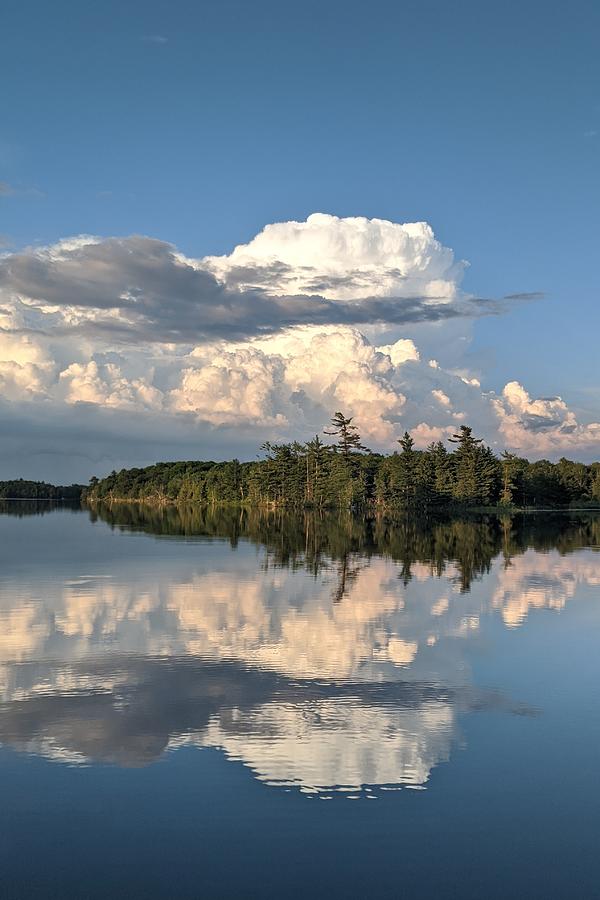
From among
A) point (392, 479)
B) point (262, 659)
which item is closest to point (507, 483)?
point (392, 479)

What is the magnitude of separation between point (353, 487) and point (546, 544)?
6963 centimetres

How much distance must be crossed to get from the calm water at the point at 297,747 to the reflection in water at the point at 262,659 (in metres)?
0.07

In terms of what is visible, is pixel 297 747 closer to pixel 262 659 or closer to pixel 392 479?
pixel 262 659

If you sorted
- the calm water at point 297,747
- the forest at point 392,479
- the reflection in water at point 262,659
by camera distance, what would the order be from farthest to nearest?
the forest at point 392,479, the reflection in water at point 262,659, the calm water at point 297,747

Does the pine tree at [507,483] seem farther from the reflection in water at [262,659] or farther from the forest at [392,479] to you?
the reflection in water at [262,659]

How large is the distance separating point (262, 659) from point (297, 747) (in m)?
5.60

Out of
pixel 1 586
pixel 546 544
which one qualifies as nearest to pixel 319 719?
pixel 1 586

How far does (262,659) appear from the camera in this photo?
17266 millimetres

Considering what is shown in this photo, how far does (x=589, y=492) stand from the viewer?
17438cm

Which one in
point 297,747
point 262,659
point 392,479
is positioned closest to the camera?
point 297,747

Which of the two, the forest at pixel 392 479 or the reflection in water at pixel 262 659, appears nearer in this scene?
the reflection in water at pixel 262 659

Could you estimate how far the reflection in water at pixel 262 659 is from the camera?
38.7 ft

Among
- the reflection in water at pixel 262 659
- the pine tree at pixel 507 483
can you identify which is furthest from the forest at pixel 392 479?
the reflection in water at pixel 262 659

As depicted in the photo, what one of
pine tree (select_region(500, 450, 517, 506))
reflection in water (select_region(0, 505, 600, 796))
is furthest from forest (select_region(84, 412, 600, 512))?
reflection in water (select_region(0, 505, 600, 796))
